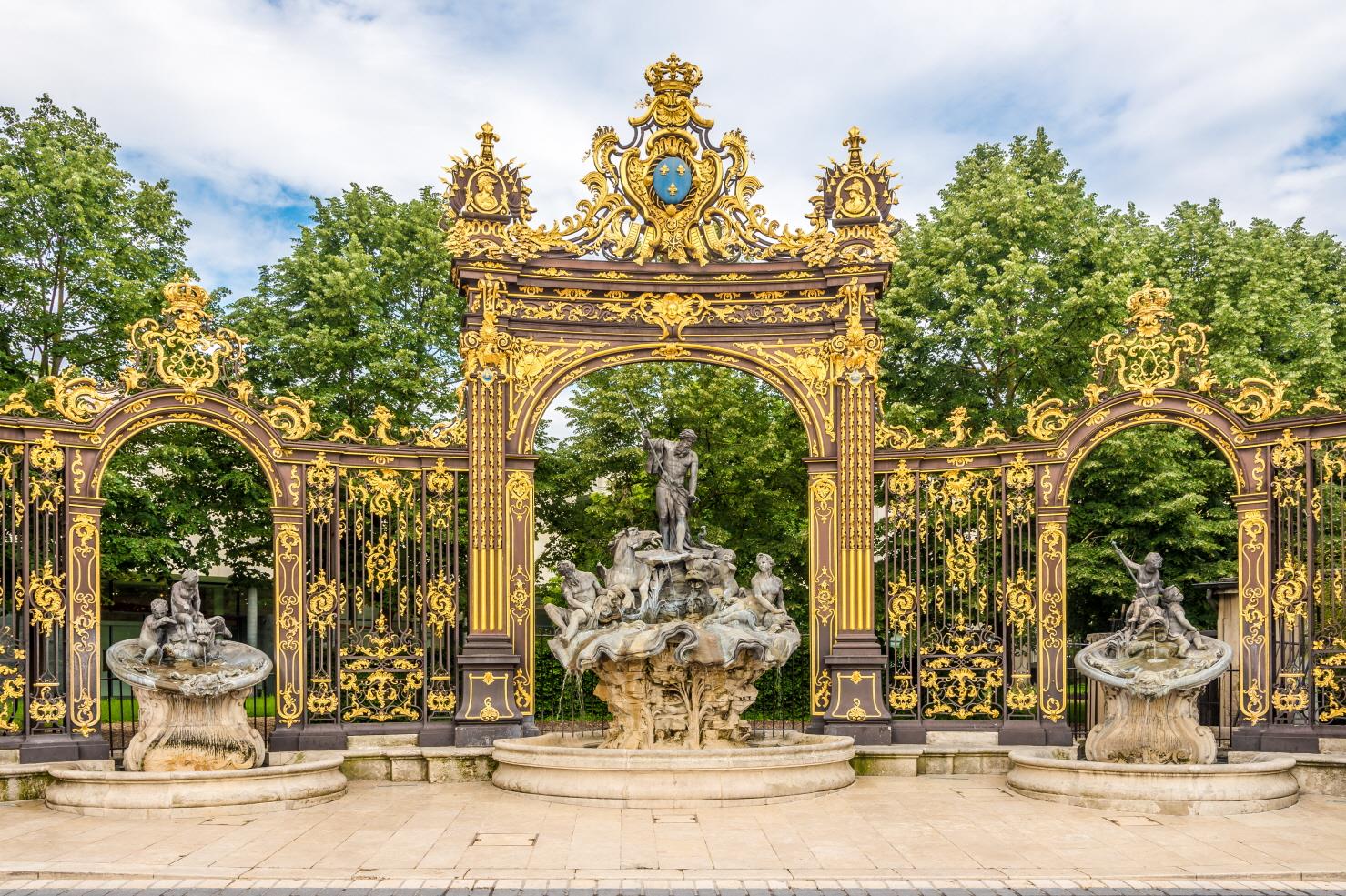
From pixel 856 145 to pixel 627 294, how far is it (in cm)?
318

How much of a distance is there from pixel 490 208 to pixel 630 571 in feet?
15.0

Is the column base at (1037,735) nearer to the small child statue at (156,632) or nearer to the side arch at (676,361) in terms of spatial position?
the side arch at (676,361)

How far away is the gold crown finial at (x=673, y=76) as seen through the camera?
15969 mm

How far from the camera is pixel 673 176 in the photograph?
1602 centimetres

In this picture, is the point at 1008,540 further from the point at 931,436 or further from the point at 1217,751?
the point at 1217,751

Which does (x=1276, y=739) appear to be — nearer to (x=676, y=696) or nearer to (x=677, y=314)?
(x=676, y=696)

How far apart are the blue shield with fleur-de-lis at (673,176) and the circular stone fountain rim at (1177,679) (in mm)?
6891

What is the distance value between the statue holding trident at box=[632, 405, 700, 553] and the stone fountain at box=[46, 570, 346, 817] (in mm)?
4189

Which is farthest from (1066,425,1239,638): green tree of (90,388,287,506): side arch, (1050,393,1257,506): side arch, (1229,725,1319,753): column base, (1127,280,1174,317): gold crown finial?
(90,388,287,506): side arch

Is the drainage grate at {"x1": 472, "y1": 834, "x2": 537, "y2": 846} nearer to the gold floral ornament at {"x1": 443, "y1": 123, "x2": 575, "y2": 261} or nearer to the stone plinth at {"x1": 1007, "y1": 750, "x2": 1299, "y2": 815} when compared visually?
the stone plinth at {"x1": 1007, "y1": 750, "x2": 1299, "y2": 815}

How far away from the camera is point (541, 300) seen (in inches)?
623

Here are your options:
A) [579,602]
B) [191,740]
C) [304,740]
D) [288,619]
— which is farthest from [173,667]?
[579,602]

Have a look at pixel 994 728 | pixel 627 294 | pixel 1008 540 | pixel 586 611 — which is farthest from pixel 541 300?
pixel 994 728

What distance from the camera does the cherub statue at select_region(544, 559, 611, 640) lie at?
14016 millimetres
